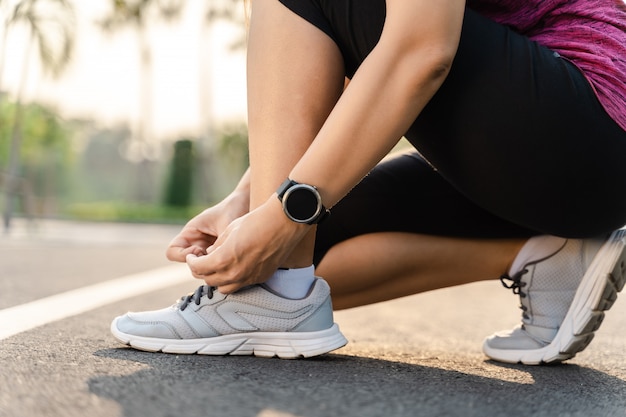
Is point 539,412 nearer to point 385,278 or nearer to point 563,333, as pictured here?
point 563,333

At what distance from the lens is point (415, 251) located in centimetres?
165

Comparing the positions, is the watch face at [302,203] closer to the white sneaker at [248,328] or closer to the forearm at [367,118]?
the forearm at [367,118]

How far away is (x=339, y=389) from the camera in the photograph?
3.65 ft

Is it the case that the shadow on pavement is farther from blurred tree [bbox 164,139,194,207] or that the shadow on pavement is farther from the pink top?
blurred tree [bbox 164,139,194,207]

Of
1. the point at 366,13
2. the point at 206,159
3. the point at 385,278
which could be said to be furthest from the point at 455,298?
the point at 206,159

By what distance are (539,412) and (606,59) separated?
0.66 metres

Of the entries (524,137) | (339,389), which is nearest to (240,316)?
(339,389)

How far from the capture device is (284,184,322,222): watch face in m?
1.20

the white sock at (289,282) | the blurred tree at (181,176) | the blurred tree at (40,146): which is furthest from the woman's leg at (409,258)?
the blurred tree at (40,146)

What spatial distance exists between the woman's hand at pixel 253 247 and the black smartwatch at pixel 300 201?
0.6 inches

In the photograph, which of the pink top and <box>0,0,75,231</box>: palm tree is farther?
<box>0,0,75,231</box>: palm tree

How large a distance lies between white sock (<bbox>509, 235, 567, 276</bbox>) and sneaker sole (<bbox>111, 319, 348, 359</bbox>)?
454 millimetres

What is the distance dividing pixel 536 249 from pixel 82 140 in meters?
45.0

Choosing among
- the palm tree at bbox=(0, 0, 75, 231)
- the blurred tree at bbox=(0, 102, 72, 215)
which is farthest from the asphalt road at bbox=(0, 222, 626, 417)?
the blurred tree at bbox=(0, 102, 72, 215)
